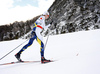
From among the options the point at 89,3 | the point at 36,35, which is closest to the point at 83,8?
the point at 89,3

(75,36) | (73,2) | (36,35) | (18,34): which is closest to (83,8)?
(73,2)

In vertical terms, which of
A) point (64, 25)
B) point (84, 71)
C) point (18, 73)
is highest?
point (84, 71)

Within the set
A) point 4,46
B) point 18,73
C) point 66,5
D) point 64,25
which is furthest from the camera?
point 66,5

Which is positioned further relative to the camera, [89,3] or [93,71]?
[89,3]

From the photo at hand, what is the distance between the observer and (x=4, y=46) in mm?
6371

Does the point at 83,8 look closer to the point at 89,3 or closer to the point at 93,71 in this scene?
the point at 89,3

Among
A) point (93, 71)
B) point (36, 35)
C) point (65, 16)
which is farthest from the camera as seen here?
point (65, 16)

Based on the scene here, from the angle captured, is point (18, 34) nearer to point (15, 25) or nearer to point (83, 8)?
point (15, 25)

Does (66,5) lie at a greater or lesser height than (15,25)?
greater

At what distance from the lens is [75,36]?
664cm

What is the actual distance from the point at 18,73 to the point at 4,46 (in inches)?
187

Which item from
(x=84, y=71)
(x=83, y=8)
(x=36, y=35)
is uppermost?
(x=83, y=8)

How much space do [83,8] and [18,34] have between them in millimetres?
67774

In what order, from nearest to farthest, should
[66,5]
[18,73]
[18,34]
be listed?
[18,73] → [66,5] → [18,34]
